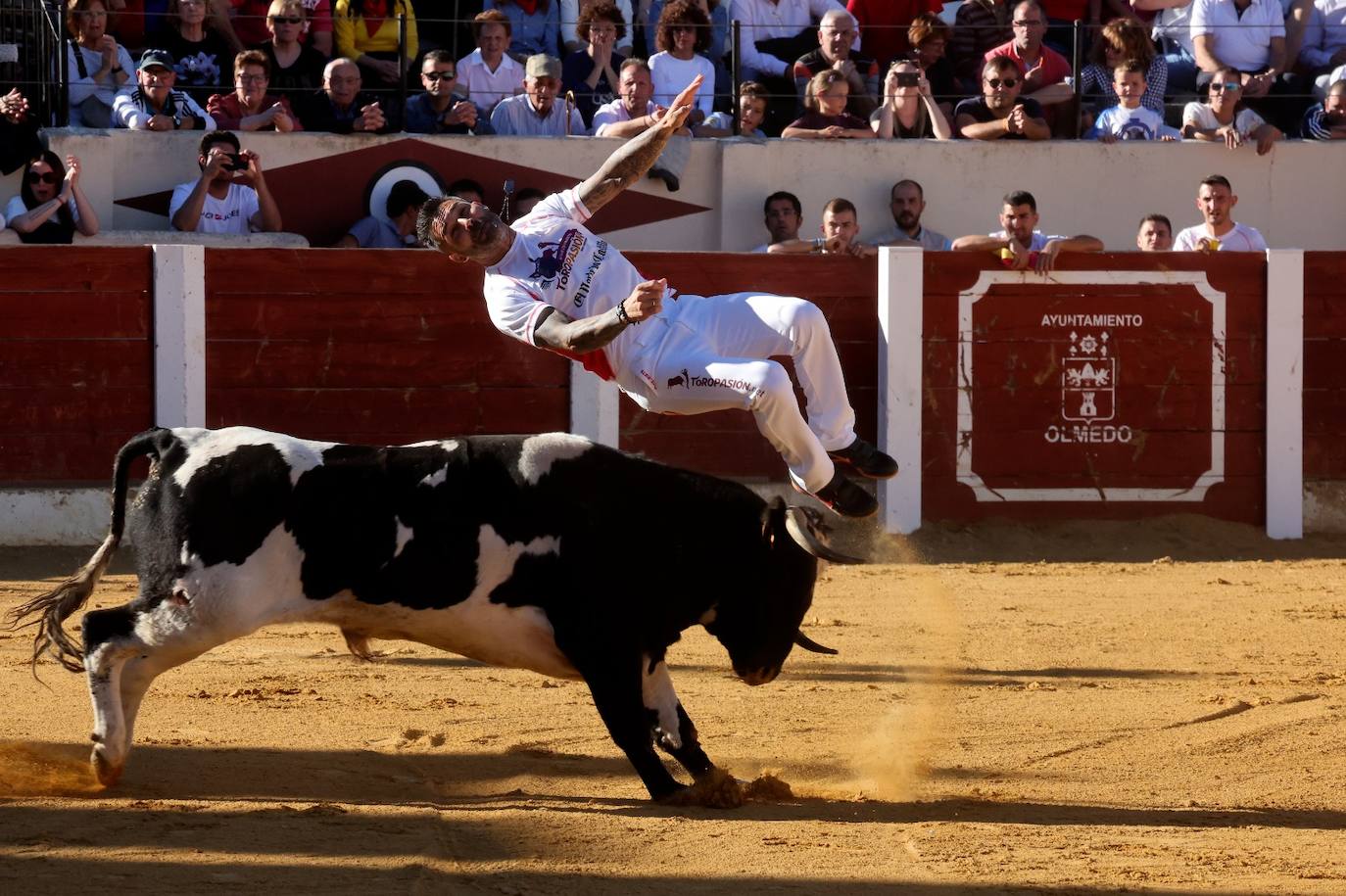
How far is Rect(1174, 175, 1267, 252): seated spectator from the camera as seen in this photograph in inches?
369

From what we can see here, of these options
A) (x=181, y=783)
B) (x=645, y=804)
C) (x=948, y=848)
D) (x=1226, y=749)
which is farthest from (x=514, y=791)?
(x=1226, y=749)

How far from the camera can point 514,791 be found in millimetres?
4438

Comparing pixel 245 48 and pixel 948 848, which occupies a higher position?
pixel 245 48

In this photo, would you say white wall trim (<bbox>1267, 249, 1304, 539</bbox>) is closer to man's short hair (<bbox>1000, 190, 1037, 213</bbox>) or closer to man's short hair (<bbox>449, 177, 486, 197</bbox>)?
man's short hair (<bbox>1000, 190, 1037, 213</bbox>)

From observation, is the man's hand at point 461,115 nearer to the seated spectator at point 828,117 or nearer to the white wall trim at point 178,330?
the white wall trim at point 178,330

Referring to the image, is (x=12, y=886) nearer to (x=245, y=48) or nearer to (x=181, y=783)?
(x=181, y=783)

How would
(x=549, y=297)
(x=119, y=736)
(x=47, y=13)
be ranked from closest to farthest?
(x=119, y=736), (x=549, y=297), (x=47, y=13)

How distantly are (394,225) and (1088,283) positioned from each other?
3783 millimetres

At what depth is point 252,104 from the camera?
947cm

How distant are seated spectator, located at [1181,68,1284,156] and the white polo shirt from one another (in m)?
0.41

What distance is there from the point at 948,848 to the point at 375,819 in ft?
4.32

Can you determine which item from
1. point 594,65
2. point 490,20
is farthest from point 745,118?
point 490,20

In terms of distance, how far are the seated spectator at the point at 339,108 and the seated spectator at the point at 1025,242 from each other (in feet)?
11.3

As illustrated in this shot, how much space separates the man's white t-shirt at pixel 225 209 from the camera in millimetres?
9234
